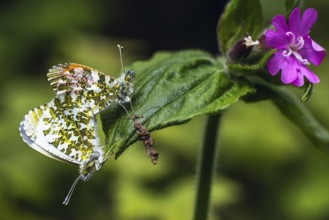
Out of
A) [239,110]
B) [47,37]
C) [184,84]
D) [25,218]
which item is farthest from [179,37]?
[184,84]

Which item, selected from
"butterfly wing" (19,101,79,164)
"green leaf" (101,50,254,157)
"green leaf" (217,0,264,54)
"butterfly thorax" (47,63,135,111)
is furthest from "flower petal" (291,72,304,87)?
"butterfly wing" (19,101,79,164)

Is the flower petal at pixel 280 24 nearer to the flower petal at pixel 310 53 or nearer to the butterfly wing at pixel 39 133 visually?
the flower petal at pixel 310 53

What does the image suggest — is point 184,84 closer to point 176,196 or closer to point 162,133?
point 176,196

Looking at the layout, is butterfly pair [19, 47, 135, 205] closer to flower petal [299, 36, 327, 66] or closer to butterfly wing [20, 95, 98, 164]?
butterfly wing [20, 95, 98, 164]

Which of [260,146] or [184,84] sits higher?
[184,84]

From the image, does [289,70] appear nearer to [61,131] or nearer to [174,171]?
[61,131]

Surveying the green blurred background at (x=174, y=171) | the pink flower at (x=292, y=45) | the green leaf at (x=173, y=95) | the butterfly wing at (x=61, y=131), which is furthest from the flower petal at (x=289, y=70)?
the green blurred background at (x=174, y=171)

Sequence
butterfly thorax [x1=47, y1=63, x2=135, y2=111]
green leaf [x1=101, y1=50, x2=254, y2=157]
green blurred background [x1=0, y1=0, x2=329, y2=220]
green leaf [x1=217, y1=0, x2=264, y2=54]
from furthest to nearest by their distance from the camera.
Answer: green blurred background [x1=0, y1=0, x2=329, y2=220]
green leaf [x1=217, y1=0, x2=264, y2=54]
butterfly thorax [x1=47, y1=63, x2=135, y2=111]
green leaf [x1=101, y1=50, x2=254, y2=157]

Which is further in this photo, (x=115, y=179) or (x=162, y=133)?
(x=162, y=133)
